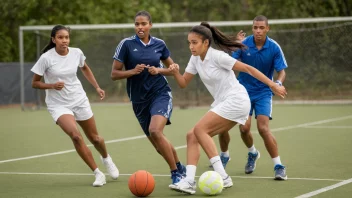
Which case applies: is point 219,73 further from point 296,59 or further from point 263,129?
point 296,59

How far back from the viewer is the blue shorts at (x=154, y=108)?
1001 cm

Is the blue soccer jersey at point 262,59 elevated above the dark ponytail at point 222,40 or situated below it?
below

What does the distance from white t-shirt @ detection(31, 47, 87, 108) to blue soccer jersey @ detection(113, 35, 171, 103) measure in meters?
0.72

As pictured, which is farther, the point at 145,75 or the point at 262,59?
the point at 262,59

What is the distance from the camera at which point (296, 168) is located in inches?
448

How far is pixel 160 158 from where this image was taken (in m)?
12.9

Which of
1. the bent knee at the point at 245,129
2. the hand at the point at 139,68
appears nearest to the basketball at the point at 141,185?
the hand at the point at 139,68

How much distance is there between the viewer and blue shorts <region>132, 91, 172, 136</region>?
10.0 m

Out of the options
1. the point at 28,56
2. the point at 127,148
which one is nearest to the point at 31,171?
the point at 127,148

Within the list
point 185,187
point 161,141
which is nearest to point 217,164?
point 185,187

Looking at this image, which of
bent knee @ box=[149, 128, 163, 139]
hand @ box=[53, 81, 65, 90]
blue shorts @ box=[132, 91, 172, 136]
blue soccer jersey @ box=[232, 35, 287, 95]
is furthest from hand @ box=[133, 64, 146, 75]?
blue soccer jersey @ box=[232, 35, 287, 95]

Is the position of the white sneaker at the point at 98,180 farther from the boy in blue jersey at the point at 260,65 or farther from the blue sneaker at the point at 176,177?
the boy in blue jersey at the point at 260,65

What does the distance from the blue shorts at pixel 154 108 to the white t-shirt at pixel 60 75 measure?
32.9 inches

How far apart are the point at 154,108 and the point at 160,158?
9.89 feet
